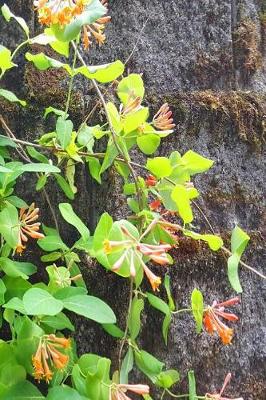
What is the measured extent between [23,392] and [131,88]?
0.57 meters

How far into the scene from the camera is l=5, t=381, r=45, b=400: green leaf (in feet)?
2.92

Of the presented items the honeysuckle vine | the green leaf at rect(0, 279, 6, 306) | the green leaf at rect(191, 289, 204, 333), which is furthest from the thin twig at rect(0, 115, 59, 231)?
the green leaf at rect(191, 289, 204, 333)

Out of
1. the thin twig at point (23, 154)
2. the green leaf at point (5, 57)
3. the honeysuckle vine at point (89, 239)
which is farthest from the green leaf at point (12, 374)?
the green leaf at point (5, 57)

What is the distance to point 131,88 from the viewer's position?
106cm

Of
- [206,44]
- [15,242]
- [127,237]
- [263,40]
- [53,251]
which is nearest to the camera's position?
[127,237]

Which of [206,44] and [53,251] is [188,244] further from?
[206,44]

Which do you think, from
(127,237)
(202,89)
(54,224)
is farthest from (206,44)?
(127,237)

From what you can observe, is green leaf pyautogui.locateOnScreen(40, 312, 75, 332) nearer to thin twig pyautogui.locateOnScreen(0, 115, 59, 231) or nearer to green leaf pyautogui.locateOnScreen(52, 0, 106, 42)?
thin twig pyautogui.locateOnScreen(0, 115, 59, 231)

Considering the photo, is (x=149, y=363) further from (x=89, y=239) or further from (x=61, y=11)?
(x=61, y=11)

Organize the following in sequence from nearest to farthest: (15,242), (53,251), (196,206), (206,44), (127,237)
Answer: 1. (127,237)
2. (15,242)
3. (53,251)
4. (196,206)
5. (206,44)

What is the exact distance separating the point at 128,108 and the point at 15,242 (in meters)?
0.32

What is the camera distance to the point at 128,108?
40.5 inches

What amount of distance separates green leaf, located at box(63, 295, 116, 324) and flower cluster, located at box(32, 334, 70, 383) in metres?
0.06

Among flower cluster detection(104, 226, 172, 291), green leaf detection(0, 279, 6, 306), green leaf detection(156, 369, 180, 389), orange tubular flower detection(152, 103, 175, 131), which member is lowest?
green leaf detection(156, 369, 180, 389)
